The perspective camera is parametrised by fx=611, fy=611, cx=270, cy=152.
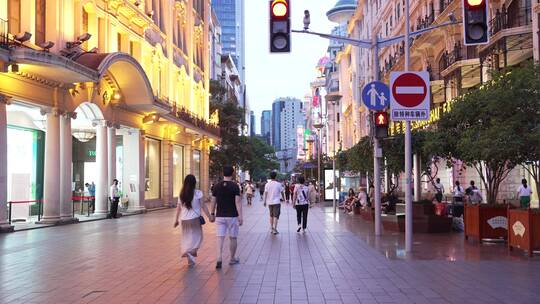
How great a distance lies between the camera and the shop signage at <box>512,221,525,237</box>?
12008mm

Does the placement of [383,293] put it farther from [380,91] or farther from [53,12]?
[53,12]

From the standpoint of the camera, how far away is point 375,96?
1562 centimetres

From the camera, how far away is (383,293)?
8164 mm

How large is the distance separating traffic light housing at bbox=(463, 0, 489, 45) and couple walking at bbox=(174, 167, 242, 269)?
16.0 ft

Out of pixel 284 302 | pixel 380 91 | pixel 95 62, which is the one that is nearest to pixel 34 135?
pixel 95 62

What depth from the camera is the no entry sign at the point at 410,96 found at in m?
12.5

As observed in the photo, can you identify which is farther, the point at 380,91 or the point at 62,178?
the point at 62,178

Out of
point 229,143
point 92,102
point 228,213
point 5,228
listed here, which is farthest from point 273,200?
point 229,143

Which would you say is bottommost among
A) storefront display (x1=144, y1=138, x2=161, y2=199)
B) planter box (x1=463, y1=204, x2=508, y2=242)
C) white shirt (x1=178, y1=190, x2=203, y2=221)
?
planter box (x1=463, y1=204, x2=508, y2=242)

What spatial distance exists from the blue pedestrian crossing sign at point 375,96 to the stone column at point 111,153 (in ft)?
51.4

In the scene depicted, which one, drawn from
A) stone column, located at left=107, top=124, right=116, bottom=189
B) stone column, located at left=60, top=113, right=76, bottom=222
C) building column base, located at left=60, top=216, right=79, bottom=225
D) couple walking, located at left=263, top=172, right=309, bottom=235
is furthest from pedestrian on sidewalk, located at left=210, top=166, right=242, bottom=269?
stone column, located at left=107, top=124, right=116, bottom=189

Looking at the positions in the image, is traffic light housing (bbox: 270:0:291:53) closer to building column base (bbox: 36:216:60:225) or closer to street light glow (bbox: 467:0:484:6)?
street light glow (bbox: 467:0:484:6)

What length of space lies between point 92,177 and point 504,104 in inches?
971

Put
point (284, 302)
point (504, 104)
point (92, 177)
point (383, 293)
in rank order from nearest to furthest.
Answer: point (284, 302), point (383, 293), point (504, 104), point (92, 177)
